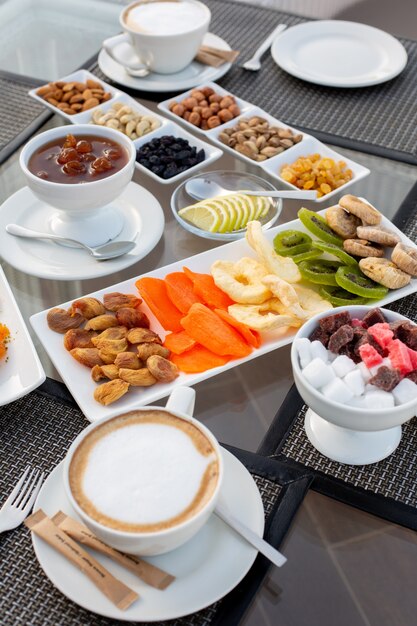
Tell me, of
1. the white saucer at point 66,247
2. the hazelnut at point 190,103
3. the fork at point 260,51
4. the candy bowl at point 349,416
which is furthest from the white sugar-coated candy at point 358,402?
the fork at point 260,51

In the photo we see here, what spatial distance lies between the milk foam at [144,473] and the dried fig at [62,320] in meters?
0.36

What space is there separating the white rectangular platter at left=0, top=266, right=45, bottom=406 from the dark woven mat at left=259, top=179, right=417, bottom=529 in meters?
0.37

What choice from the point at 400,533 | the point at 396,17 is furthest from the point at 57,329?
the point at 396,17

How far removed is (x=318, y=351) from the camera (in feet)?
3.43

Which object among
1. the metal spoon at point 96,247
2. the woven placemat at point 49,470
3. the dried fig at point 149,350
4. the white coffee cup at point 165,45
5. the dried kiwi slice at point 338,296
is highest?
the white coffee cup at point 165,45

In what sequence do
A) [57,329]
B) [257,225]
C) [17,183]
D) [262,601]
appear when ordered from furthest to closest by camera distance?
[17,183] → [257,225] → [57,329] → [262,601]

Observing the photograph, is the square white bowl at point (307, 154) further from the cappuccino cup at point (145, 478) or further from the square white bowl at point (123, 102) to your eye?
the cappuccino cup at point (145, 478)

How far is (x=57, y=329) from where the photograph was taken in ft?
4.10

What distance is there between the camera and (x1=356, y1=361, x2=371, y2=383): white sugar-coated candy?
102 centimetres

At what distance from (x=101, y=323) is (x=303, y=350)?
1.22ft

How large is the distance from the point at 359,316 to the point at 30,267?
0.63 metres

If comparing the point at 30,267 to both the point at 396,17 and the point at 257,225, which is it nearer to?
the point at 257,225

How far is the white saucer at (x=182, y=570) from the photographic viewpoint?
855 mm

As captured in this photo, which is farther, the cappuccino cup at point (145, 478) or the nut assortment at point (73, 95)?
the nut assortment at point (73, 95)
